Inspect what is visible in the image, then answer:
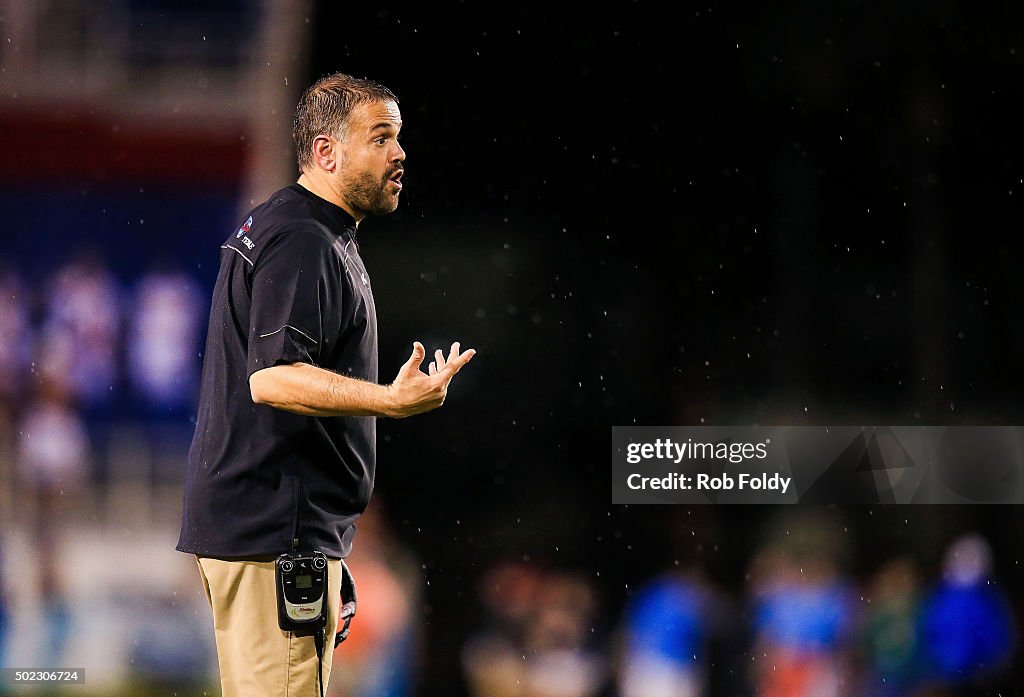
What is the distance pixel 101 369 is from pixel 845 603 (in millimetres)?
1895

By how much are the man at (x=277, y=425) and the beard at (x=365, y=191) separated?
68 millimetres

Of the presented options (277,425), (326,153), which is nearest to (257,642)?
(277,425)

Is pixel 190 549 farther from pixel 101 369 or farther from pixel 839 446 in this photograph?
pixel 839 446

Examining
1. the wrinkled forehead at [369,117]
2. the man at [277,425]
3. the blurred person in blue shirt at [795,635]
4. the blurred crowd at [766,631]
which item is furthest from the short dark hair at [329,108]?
the blurred person in blue shirt at [795,635]

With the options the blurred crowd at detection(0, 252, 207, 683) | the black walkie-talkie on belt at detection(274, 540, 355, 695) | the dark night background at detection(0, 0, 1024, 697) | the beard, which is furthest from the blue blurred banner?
the black walkie-talkie on belt at detection(274, 540, 355, 695)

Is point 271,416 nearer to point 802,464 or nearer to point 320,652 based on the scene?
point 320,652

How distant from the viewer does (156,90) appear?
2.87 m

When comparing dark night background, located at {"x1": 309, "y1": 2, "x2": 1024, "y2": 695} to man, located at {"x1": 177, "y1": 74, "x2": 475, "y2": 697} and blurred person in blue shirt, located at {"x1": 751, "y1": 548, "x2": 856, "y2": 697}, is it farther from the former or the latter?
man, located at {"x1": 177, "y1": 74, "x2": 475, "y2": 697}

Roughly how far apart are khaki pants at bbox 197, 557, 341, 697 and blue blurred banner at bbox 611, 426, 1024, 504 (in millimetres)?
1489

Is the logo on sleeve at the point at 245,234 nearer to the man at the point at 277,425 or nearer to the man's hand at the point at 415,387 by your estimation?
the man at the point at 277,425

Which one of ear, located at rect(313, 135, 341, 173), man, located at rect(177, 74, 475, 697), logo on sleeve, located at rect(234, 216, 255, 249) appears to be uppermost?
ear, located at rect(313, 135, 341, 173)

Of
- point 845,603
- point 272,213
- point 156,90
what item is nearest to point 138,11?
point 156,90

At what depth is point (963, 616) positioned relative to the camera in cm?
284

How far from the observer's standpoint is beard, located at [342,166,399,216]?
1583 millimetres
